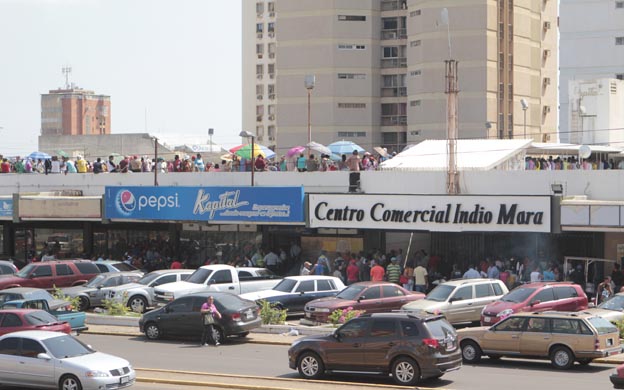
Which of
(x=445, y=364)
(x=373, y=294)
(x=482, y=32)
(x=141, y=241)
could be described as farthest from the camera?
(x=482, y=32)

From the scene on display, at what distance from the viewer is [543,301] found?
1123 inches

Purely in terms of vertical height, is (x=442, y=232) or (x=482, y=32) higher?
(x=482, y=32)

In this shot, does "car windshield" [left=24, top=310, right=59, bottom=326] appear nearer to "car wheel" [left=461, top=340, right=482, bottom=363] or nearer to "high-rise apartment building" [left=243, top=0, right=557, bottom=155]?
"car wheel" [left=461, top=340, right=482, bottom=363]

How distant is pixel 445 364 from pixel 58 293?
1750cm

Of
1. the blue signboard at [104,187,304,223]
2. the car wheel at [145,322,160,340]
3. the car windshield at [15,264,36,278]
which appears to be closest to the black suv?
the car wheel at [145,322,160,340]

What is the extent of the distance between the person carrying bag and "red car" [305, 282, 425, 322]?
3.23m

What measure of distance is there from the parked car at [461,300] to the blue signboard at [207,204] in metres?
10.2

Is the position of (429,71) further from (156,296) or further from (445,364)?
(445,364)

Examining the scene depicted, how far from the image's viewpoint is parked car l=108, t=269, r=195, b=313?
3497cm

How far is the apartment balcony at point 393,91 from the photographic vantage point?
80.2 metres

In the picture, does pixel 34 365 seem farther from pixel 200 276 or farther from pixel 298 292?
pixel 200 276

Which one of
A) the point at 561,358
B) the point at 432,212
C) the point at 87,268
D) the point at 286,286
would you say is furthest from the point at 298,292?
the point at 561,358

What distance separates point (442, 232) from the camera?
38375mm

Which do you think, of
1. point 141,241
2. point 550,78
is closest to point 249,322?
point 141,241
